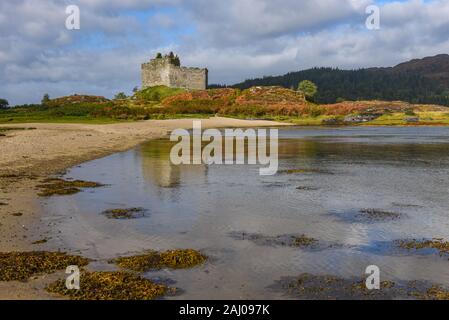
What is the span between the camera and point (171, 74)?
146750 mm

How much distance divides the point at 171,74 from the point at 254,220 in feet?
444

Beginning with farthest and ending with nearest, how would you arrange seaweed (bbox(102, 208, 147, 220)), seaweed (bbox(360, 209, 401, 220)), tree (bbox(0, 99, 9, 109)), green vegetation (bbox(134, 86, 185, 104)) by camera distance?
1. green vegetation (bbox(134, 86, 185, 104))
2. tree (bbox(0, 99, 9, 109))
3. seaweed (bbox(360, 209, 401, 220))
4. seaweed (bbox(102, 208, 147, 220))

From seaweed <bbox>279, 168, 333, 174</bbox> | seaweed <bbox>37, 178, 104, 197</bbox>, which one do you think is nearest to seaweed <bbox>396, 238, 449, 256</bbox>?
seaweed <bbox>37, 178, 104, 197</bbox>

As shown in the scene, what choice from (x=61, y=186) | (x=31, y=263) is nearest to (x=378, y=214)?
(x=31, y=263)

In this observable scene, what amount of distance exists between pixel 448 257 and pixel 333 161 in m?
22.3

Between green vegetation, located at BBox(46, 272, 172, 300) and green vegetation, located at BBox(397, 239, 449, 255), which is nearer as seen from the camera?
green vegetation, located at BBox(46, 272, 172, 300)

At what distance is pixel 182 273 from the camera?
34.5 ft

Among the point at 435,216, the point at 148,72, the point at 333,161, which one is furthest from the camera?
the point at 148,72

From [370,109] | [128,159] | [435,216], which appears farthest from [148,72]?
[435,216]

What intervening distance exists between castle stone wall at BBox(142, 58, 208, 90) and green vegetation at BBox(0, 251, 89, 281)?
138 meters

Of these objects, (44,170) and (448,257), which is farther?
(44,170)

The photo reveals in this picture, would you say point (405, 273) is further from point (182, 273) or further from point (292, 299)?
point (182, 273)

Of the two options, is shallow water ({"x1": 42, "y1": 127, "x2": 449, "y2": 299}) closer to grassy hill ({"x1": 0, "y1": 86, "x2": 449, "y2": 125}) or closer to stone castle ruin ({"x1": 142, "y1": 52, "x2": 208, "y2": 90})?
grassy hill ({"x1": 0, "y1": 86, "x2": 449, "y2": 125})

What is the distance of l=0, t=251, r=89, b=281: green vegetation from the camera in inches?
393
